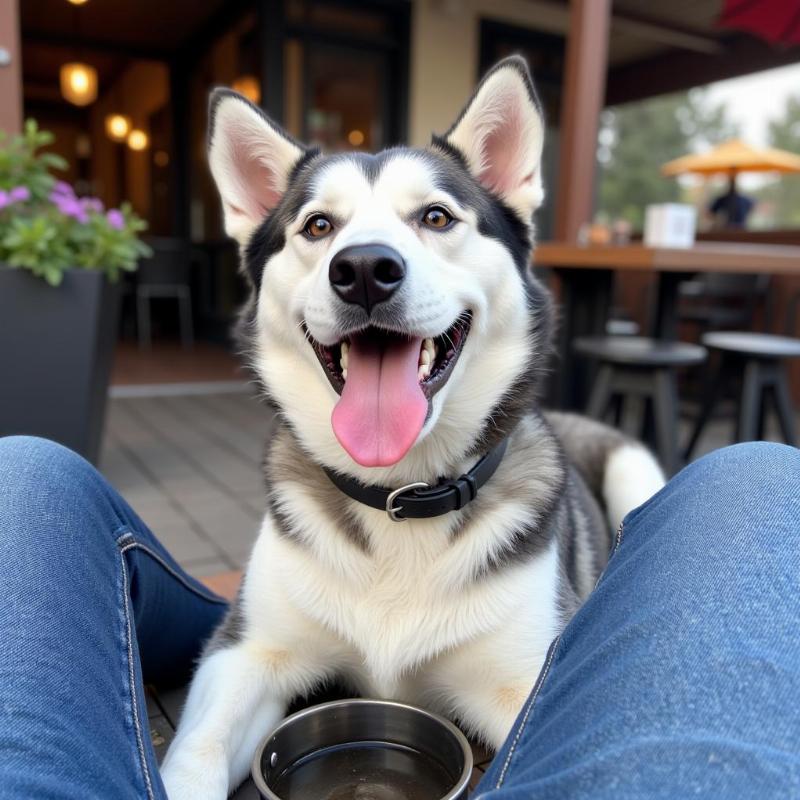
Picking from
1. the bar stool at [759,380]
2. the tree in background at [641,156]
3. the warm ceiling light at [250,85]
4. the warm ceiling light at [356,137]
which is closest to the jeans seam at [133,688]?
the bar stool at [759,380]

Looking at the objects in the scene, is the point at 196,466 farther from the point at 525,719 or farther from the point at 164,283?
the point at 164,283

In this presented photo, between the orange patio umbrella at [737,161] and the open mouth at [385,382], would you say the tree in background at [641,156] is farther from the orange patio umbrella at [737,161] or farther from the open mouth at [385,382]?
the open mouth at [385,382]

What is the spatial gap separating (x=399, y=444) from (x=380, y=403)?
9cm

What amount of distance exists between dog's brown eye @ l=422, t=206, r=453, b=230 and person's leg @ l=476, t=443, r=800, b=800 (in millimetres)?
721

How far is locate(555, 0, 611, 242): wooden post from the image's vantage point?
4520mm

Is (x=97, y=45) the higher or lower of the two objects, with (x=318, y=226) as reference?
higher

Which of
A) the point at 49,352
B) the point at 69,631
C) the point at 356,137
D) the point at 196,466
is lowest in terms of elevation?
the point at 196,466

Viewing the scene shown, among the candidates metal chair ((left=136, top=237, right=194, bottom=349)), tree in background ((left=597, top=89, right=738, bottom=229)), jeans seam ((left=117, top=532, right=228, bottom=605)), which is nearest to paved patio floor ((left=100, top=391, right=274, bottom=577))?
jeans seam ((left=117, top=532, right=228, bottom=605))

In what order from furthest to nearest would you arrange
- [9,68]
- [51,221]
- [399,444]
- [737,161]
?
1. [737,161]
2. [9,68]
3. [51,221]
4. [399,444]

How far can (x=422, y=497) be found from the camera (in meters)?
1.37

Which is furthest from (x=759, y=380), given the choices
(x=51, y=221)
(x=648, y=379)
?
(x=51, y=221)

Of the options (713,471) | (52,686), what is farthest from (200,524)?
(713,471)

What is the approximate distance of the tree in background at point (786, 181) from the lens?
129 feet

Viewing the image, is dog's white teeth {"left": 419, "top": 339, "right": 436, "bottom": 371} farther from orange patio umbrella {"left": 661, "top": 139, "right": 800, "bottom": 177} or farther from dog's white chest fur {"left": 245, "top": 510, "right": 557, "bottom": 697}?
orange patio umbrella {"left": 661, "top": 139, "right": 800, "bottom": 177}
